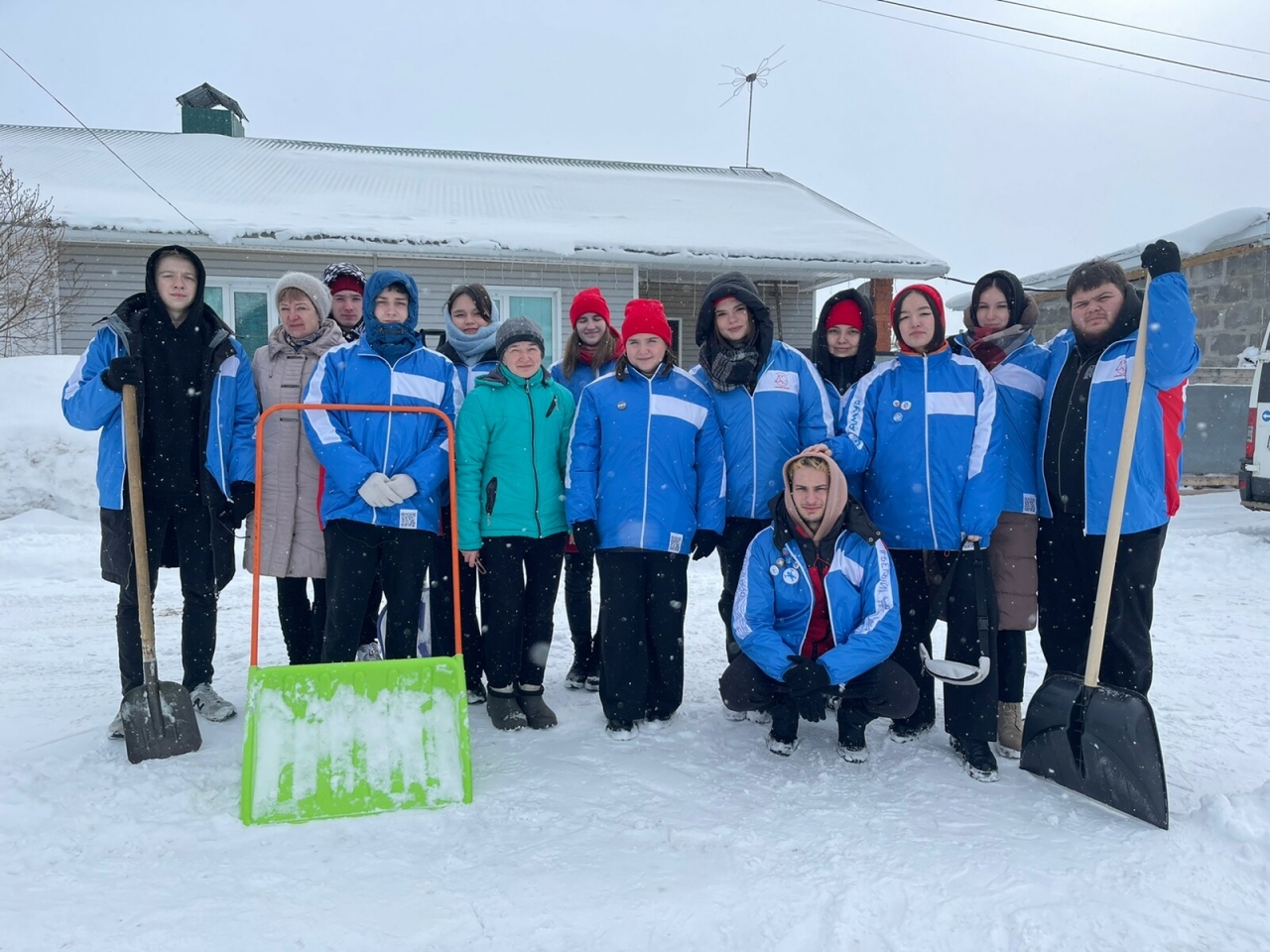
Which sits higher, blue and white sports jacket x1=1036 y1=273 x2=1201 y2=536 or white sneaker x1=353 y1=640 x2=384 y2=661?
blue and white sports jacket x1=1036 y1=273 x2=1201 y2=536

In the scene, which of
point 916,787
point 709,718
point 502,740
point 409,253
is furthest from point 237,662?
point 409,253

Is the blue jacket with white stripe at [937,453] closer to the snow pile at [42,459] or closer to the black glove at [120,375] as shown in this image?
the black glove at [120,375]

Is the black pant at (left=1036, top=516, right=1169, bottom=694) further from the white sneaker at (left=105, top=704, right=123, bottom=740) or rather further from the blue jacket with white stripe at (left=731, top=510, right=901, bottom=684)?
the white sneaker at (left=105, top=704, right=123, bottom=740)

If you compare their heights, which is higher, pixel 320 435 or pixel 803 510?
pixel 320 435

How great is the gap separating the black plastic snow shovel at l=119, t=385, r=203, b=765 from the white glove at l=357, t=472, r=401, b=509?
86 cm

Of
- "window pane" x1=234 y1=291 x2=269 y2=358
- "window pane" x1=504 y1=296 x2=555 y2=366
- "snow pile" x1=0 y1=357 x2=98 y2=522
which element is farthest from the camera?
"window pane" x1=504 y1=296 x2=555 y2=366

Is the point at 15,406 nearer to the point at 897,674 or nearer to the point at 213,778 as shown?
the point at 213,778

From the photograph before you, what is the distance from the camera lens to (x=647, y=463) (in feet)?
11.3

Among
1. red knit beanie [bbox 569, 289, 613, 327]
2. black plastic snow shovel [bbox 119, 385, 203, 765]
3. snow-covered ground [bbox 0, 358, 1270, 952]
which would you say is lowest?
snow-covered ground [bbox 0, 358, 1270, 952]

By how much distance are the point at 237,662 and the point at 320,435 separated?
6.25 feet

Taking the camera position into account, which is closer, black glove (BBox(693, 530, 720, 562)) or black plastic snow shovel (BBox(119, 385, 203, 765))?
black plastic snow shovel (BBox(119, 385, 203, 765))

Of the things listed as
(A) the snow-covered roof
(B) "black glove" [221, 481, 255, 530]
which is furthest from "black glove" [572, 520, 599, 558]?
(A) the snow-covered roof

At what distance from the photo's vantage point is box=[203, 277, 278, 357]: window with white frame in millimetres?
10625

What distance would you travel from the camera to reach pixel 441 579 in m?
3.74
